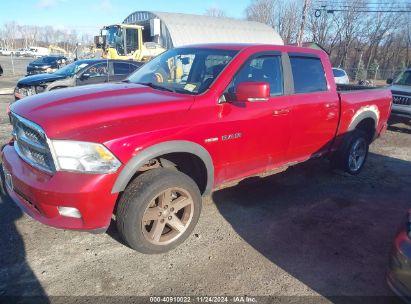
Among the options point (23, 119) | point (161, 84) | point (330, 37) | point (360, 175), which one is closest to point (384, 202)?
point (360, 175)

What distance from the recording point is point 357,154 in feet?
18.6

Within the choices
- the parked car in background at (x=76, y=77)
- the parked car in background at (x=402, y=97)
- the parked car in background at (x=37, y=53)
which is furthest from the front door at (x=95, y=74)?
the parked car in background at (x=37, y=53)

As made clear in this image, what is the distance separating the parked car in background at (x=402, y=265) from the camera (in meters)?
2.30

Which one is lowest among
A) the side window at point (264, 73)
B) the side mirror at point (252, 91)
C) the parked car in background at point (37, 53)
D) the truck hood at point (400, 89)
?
the parked car in background at point (37, 53)

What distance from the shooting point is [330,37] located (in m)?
48.2

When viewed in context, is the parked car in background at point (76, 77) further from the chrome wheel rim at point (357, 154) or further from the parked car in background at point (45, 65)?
the parked car in background at point (45, 65)

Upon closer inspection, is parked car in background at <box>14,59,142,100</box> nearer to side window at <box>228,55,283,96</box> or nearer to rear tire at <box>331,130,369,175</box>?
side window at <box>228,55,283,96</box>

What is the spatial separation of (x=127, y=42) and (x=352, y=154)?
57.6ft

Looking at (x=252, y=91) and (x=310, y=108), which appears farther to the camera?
(x=310, y=108)

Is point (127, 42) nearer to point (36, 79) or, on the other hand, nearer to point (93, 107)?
point (36, 79)

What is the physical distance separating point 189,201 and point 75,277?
3.86ft

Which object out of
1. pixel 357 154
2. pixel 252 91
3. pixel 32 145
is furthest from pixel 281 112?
pixel 32 145

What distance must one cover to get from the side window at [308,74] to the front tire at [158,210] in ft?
6.51

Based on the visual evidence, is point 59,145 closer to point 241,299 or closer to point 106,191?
point 106,191
